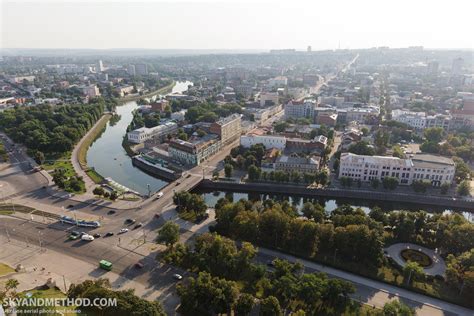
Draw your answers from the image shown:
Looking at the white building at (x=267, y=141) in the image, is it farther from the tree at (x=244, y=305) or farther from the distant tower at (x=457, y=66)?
the distant tower at (x=457, y=66)

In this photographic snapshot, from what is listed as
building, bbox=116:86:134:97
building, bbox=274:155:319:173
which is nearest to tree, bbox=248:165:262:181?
building, bbox=274:155:319:173

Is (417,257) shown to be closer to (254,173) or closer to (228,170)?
(254,173)

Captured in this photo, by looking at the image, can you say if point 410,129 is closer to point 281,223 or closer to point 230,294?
point 281,223

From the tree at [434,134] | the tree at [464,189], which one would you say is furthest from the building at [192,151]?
the tree at [434,134]

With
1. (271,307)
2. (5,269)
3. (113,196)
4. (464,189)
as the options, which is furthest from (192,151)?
(464,189)

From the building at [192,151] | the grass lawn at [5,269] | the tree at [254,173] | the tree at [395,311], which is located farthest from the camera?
the building at [192,151]
